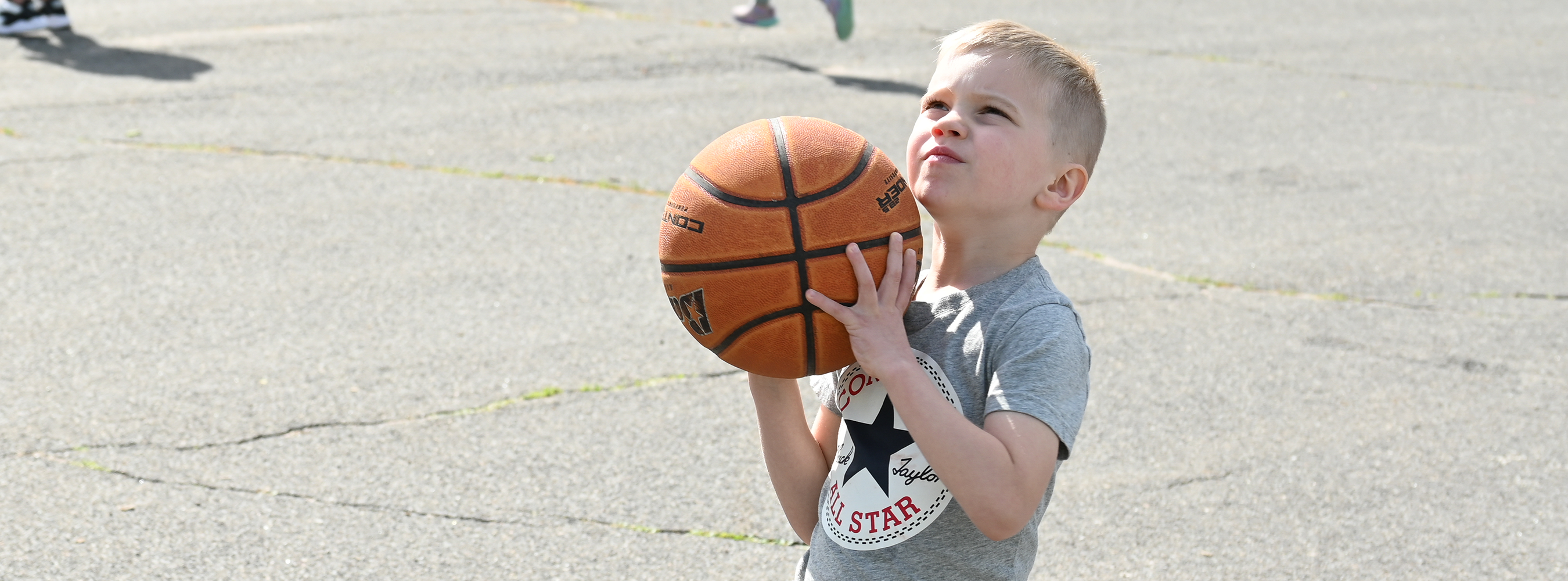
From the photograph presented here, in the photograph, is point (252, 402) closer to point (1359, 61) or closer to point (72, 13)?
point (72, 13)

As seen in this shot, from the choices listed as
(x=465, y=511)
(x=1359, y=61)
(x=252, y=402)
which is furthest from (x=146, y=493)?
(x=1359, y=61)

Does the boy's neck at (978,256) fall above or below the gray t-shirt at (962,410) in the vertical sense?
above

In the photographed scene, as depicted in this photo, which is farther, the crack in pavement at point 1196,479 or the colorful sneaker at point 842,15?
the colorful sneaker at point 842,15

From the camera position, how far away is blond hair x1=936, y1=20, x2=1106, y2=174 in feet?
7.59

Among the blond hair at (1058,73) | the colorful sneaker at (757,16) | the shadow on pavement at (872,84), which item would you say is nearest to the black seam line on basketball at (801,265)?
the blond hair at (1058,73)

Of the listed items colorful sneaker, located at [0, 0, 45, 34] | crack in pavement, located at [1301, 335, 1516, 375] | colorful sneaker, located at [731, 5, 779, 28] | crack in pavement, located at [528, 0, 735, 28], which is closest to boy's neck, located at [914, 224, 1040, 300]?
crack in pavement, located at [1301, 335, 1516, 375]

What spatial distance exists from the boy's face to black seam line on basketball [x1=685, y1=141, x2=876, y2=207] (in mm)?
163

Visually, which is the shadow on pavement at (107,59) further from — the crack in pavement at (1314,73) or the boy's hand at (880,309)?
the boy's hand at (880,309)

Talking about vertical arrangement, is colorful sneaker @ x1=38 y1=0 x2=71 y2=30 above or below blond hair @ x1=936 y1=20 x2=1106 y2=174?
below

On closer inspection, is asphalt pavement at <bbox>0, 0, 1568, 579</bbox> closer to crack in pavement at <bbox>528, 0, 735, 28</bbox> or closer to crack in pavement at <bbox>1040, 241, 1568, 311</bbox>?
crack in pavement at <bbox>1040, 241, 1568, 311</bbox>

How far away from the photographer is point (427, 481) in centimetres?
435

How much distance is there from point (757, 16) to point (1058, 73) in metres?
10.0

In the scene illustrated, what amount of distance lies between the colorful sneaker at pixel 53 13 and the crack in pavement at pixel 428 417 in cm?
750

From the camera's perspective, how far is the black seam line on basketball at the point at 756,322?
2369 mm
